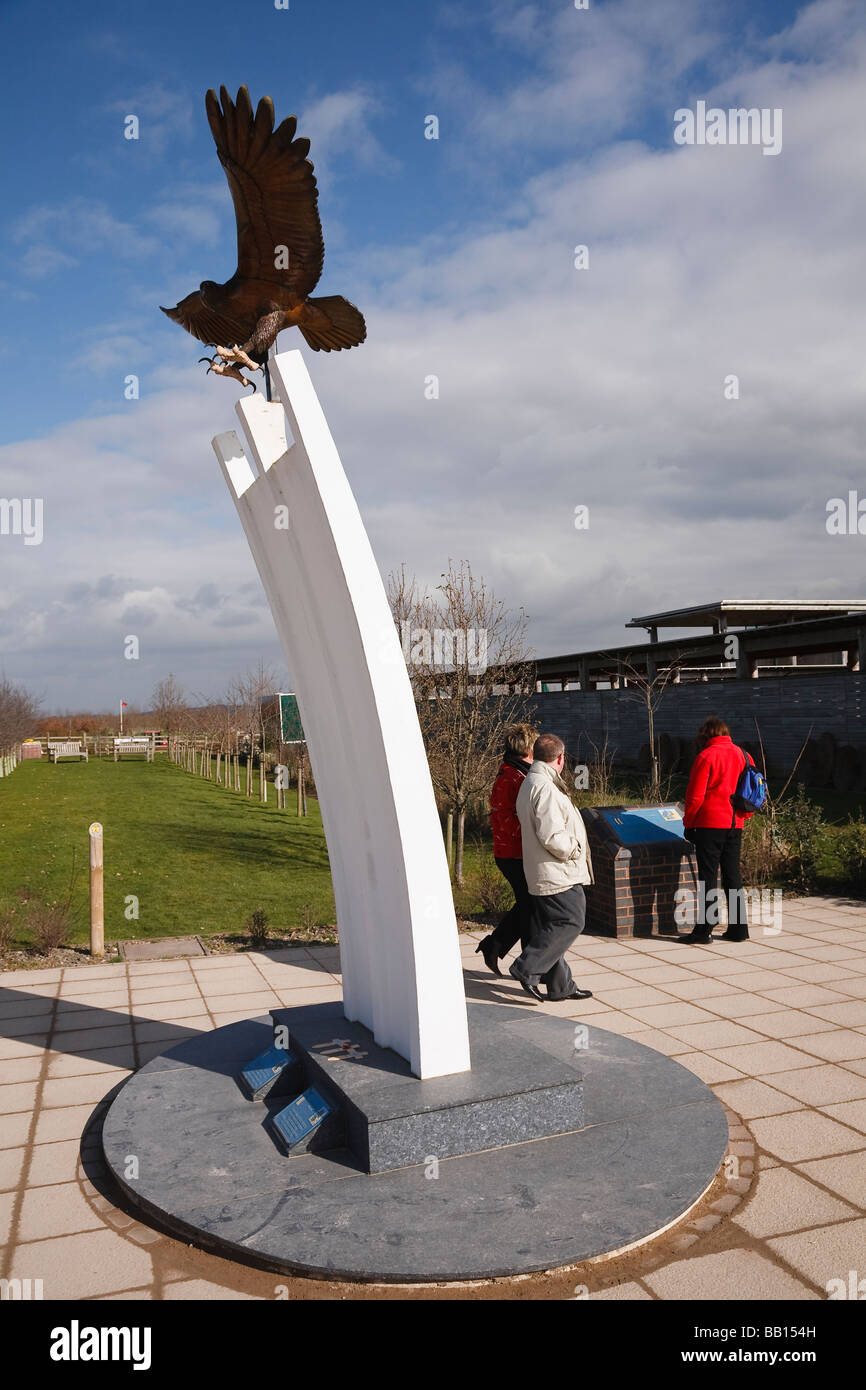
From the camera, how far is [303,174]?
12.8 feet

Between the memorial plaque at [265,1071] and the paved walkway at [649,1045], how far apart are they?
72 cm

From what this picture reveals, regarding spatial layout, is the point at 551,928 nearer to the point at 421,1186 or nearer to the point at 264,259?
the point at 421,1186

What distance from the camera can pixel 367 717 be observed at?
4070 mm

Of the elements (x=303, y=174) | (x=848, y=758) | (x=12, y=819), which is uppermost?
(x=303, y=174)

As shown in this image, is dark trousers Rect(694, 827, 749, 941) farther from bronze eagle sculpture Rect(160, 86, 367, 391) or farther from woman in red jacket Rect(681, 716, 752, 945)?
bronze eagle sculpture Rect(160, 86, 367, 391)

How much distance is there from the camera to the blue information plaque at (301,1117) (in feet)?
13.0

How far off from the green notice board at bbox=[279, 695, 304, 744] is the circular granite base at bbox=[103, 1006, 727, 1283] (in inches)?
438

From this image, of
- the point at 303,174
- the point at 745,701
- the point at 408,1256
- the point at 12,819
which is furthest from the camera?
the point at 12,819

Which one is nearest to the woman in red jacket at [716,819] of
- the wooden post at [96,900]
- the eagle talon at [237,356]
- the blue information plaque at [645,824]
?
the blue information plaque at [645,824]

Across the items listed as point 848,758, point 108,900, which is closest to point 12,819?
point 108,900

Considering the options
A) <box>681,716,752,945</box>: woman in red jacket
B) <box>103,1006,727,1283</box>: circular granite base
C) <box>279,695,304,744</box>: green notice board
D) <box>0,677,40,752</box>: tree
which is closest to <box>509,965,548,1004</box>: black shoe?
<box>103,1006,727,1283</box>: circular granite base

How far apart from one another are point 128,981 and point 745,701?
1493cm

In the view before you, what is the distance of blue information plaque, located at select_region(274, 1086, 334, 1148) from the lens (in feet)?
13.0

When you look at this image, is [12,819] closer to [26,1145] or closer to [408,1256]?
[26,1145]
